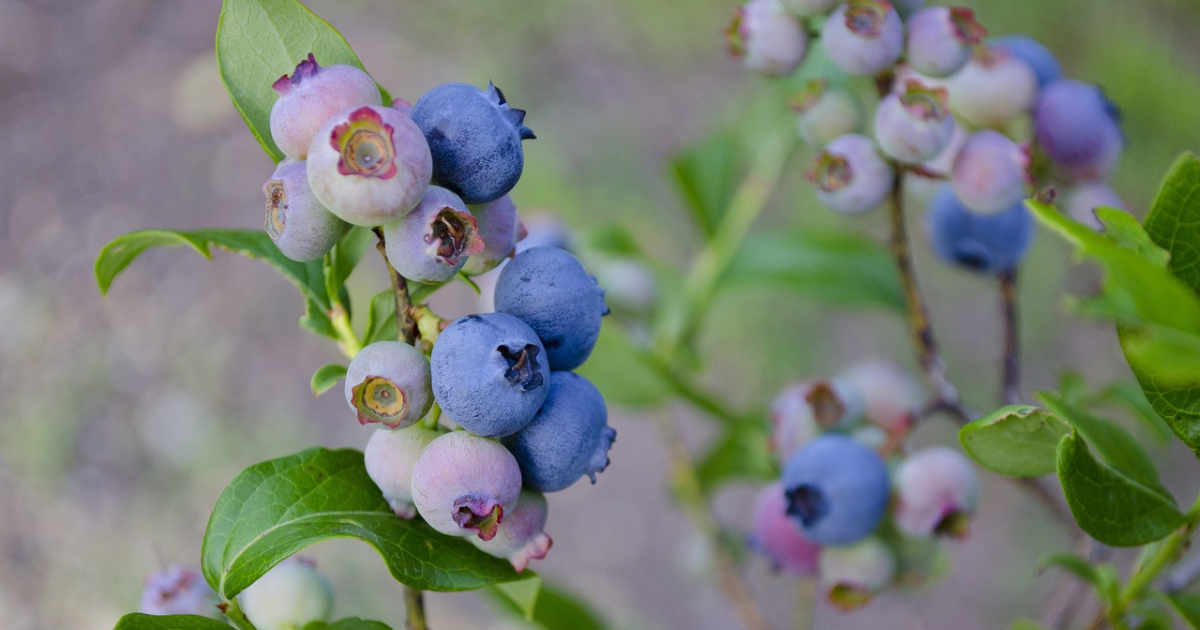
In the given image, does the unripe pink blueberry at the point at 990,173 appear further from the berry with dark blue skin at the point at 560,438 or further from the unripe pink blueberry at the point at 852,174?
the berry with dark blue skin at the point at 560,438

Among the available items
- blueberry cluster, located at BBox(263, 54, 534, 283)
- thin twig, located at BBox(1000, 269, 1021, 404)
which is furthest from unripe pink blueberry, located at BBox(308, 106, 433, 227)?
thin twig, located at BBox(1000, 269, 1021, 404)

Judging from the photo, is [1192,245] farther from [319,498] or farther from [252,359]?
[252,359]

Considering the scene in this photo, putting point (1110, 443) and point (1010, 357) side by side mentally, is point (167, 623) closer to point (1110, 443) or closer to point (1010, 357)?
point (1110, 443)

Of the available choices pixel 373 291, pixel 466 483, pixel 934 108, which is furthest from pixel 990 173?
pixel 373 291

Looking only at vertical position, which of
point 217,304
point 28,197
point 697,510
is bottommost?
point 217,304

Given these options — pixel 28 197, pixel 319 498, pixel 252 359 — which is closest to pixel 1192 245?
pixel 319 498
